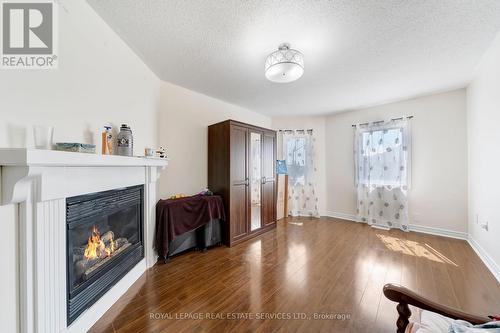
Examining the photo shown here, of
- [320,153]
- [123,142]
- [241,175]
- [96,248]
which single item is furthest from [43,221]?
[320,153]

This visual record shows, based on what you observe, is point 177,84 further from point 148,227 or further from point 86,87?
point 148,227

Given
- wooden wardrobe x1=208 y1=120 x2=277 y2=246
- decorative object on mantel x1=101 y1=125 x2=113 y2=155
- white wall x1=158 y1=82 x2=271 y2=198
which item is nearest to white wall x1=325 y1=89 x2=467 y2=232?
wooden wardrobe x1=208 y1=120 x2=277 y2=246

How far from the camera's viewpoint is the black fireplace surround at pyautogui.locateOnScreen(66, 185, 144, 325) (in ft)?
4.32

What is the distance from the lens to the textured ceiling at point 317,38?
147 centimetres

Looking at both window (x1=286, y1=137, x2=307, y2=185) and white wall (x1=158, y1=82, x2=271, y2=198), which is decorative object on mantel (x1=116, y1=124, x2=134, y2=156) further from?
window (x1=286, y1=137, x2=307, y2=185)

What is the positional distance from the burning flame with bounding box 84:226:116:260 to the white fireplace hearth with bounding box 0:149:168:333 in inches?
12.2

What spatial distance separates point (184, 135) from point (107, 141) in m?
1.40

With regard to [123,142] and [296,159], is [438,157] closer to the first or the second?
[296,159]

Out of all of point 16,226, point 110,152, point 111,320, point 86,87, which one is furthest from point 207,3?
point 111,320

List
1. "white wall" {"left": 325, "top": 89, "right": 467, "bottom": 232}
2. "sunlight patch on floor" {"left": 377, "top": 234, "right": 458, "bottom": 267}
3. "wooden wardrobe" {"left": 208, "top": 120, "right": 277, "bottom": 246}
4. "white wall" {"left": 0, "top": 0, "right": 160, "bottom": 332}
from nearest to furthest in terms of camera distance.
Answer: "white wall" {"left": 0, "top": 0, "right": 160, "bottom": 332} → "sunlight patch on floor" {"left": 377, "top": 234, "right": 458, "bottom": 267} → "wooden wardrobe" {"left": 208, "top": 120, "right": 277, "bottom": 246} → "white wall" {"left": 325, "top": 89, "right": 467, "bottom": 232}

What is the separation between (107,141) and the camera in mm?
1590

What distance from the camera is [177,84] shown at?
2850mm

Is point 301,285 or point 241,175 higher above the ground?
point 241,175

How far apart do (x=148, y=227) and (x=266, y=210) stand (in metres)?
2.09
